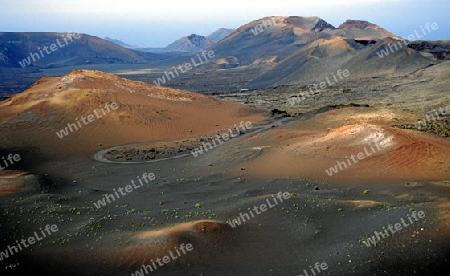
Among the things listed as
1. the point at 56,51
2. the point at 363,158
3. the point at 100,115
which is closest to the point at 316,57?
the point at 100,115

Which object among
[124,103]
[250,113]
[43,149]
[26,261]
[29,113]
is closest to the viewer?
[26,261]

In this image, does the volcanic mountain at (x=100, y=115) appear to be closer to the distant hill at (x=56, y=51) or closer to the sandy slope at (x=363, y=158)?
the sandy slope at (x=363, y=158)

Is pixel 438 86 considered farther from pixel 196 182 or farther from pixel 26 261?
pixel 26 261

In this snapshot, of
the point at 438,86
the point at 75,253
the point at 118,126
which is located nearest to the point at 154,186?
the point at 75,253

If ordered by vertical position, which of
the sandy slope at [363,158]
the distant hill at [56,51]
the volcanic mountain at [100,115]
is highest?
the distant hill at [56,51]

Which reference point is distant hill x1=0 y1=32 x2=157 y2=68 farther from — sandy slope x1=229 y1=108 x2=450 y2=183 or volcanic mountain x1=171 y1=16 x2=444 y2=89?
sandy slope x1=229 y1=108 x2=450 y2=183

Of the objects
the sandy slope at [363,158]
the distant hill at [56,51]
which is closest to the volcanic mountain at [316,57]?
the sandy slope at [363,158]

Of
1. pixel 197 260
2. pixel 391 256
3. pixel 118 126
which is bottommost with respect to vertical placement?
pixel 391 256

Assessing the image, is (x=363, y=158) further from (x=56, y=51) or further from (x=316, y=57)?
(x=56, y=51)
